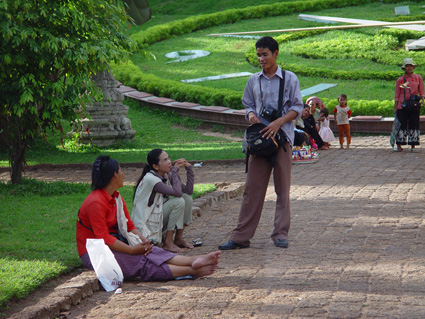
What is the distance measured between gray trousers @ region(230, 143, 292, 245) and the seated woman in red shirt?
959 mm

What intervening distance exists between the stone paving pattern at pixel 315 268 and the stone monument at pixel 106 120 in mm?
5945

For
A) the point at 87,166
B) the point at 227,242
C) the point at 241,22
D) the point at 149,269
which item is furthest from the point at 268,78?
the point at 241,22

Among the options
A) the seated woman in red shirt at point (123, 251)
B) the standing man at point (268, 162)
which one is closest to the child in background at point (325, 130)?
the standing man at point (268, 162)

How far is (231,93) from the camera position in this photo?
16781mm

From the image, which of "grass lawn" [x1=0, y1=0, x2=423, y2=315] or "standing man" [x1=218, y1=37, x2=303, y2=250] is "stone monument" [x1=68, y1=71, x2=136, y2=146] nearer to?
"grass lawn" [x1=0, y1=0, x2=423, y2=315]

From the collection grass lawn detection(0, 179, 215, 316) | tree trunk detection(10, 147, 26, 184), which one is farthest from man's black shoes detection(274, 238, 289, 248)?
tree trunk detection(10, 147, 26, 184)

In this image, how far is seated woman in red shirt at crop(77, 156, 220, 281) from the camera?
4.83 metres

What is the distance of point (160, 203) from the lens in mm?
5793

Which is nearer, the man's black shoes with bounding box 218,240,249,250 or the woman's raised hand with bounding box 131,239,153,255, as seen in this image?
the woman's raised hand with bounding box 131,239,153,255

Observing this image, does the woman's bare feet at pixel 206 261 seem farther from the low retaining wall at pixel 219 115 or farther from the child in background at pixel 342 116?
the low retaining wall at pixel 219 115

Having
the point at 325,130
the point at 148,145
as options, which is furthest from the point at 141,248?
the point at 148,145

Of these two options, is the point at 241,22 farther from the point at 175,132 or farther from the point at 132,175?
the point at 132,175

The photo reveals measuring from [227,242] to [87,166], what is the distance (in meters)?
5.93

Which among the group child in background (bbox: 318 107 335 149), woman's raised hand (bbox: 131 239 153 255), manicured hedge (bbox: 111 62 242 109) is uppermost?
manicured hedge (bbox: 111 62 242 109)
